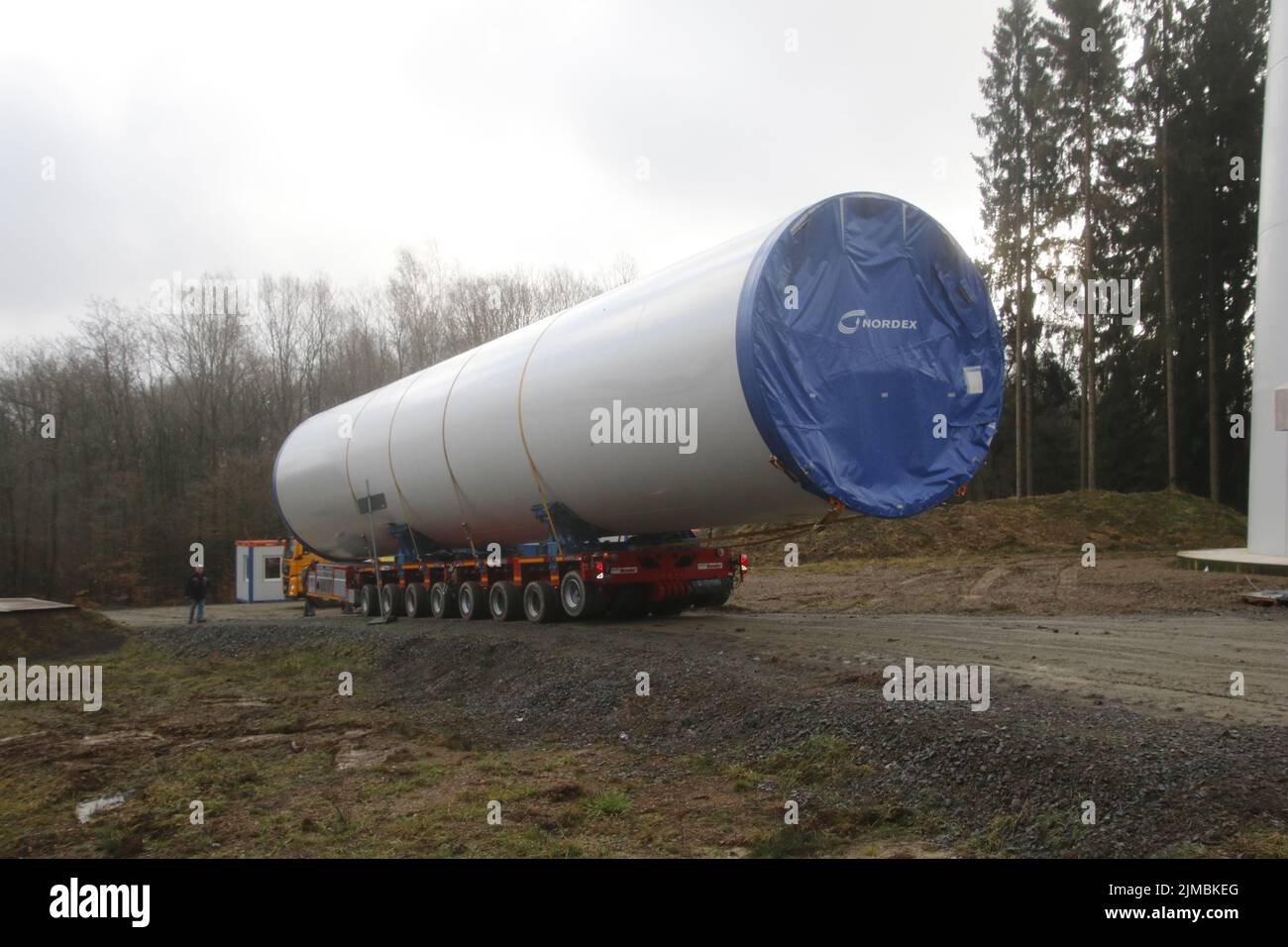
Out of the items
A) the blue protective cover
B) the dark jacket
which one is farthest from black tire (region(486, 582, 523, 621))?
the dark jacket

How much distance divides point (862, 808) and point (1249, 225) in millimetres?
38010

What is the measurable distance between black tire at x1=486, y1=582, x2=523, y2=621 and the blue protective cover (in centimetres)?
759

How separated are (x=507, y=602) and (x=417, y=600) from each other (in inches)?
155

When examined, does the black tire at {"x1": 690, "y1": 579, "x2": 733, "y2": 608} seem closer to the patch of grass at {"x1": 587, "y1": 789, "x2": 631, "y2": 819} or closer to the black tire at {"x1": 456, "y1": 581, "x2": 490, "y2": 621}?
the black tire at {"x1": 456, "y1": 581, "x2": 490, "y2": 621}

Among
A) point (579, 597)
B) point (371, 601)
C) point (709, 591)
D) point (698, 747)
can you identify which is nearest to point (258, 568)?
point (371, 601)

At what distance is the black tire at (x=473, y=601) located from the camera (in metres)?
17.9

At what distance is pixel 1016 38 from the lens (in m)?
38.6

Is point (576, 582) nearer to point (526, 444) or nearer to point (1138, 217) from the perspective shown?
point (526, 444)

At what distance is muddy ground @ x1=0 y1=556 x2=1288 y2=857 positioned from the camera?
580 centimetres

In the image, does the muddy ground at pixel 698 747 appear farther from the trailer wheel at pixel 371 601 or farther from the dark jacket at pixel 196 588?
the dark jacket at pixel 196 588

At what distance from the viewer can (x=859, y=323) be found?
11016 mm

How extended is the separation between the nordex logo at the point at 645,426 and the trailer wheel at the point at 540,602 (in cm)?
380

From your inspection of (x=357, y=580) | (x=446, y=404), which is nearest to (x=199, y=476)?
(x=357, y=580)
